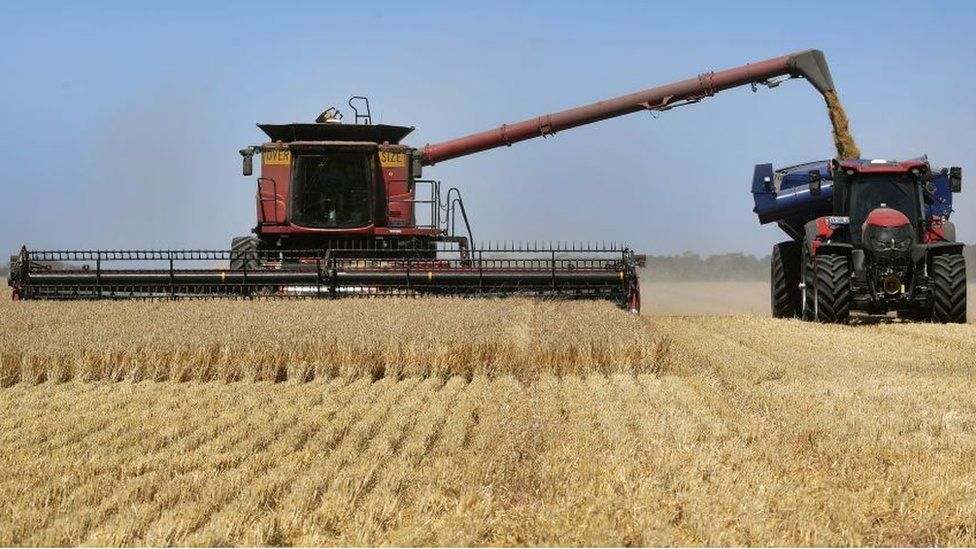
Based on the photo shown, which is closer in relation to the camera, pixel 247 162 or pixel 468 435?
pixel 468 435

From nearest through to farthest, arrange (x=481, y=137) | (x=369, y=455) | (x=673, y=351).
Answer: (x=369, y=455) → (x=673, y=351) → (x=481, y=137)

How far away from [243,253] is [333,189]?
57.3 inches

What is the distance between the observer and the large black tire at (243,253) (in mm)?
13852

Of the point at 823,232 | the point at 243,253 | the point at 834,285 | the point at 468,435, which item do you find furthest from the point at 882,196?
the point at 468,435

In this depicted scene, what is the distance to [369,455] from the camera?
4.90 meters

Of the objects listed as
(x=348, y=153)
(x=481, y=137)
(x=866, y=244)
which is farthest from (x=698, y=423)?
(x=481, y=137)

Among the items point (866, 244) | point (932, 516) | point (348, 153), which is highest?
point (348, 153)

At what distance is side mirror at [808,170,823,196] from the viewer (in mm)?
13062

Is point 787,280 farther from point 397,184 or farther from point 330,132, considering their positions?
point 330,132

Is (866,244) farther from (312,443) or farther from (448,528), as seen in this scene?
(448,528)

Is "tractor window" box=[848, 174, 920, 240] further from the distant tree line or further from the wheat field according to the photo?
the distant tree line

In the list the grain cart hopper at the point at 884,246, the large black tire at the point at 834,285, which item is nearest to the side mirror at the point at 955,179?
the grain cart hopper at the point at 884,246

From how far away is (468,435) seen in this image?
545 cm

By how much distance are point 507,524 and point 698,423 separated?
199 cm
